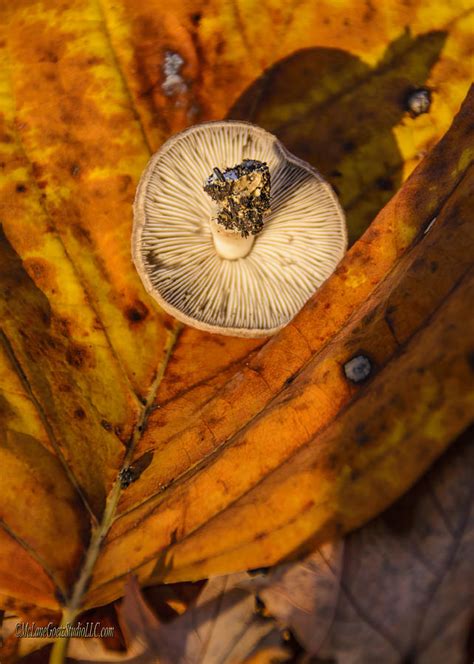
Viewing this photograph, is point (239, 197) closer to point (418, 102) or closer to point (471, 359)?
point (418, 102)

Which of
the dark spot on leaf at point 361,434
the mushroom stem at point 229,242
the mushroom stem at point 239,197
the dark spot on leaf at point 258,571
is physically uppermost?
the mushroom stem at point 239,197

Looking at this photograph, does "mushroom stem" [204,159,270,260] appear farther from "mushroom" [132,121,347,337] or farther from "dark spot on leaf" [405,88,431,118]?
"dark spot on leaf" [405,88,431,118]

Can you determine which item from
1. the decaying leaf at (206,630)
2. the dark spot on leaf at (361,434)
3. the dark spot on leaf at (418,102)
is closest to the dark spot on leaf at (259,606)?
the decaying leaf at (206,630)

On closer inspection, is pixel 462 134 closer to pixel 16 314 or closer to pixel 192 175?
pixel 192 175

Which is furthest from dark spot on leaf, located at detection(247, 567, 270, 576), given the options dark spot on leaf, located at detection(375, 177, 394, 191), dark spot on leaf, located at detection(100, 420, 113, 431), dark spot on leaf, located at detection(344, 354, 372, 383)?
dark spot on leaf, located at detection(375, 177, 394, 191)

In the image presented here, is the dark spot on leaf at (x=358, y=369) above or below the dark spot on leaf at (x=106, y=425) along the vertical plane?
below

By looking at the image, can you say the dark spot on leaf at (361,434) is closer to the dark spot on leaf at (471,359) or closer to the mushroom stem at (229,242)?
the dark spot on leaf at (471,359)

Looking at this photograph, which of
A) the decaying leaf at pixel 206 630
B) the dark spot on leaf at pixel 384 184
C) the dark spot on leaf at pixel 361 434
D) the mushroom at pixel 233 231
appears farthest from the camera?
the dark spot on leaf at pixel 384 184
